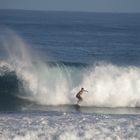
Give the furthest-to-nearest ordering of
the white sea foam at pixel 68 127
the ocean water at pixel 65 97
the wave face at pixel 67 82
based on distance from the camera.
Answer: the wave face at pixel 67 82 → the ocean water at pixel 65 97 → the white sea foam at pixel 68 127

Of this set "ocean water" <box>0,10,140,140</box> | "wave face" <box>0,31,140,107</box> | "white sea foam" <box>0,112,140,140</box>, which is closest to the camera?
"white sea foam" <box>0,112,140,140</box>

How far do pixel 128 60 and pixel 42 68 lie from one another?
604 inches

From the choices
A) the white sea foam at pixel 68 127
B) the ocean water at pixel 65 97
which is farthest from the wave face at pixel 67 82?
the white sea foam at pixel 68 127

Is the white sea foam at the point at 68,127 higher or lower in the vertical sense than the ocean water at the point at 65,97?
lower

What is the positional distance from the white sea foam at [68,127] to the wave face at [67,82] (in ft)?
17.3

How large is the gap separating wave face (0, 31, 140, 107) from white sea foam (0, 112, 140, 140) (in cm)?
528

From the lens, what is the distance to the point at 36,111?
2562 centimetres

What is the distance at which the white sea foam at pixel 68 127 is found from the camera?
19.7m

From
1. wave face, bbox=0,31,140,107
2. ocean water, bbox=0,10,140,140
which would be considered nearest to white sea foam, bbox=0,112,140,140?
ocean water, bbox=0,10,140,140

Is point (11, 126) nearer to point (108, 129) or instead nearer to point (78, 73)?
point (108, 129)

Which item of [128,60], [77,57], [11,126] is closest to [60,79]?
[11,126]

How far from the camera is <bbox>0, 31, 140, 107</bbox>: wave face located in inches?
1138

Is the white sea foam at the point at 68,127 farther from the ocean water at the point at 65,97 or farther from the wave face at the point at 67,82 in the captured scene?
the wave face at the point at 67,82

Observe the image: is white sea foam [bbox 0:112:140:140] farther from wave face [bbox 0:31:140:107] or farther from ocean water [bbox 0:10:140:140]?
wave face [bbox 0:31:140:107]
